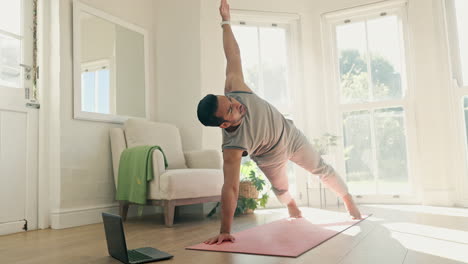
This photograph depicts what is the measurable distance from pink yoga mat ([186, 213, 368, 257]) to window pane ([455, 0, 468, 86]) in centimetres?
237

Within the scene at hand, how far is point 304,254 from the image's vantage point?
182 centimetres

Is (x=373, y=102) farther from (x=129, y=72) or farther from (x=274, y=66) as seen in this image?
(x=129, y=72)

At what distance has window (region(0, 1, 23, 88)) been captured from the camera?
301cm

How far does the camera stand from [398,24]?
441 cm

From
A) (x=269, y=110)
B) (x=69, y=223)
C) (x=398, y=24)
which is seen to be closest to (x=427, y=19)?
(x=398, y=24)

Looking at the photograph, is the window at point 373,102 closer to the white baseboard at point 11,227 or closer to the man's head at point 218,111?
the man's head at point 218,111

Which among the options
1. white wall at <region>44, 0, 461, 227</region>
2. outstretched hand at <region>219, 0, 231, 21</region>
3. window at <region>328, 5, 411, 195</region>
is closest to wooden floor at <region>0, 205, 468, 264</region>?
white wall at <region>44, 0, 461, 227</region>

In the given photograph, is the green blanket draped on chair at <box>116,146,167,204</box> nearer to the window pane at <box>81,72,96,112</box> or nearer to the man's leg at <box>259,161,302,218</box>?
the window pane at <box>81,72,96,112</box>

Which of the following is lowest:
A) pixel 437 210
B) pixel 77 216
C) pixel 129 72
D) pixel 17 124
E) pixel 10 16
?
pixel 437 210

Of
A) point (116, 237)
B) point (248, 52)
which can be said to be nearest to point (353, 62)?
point (248, 52)

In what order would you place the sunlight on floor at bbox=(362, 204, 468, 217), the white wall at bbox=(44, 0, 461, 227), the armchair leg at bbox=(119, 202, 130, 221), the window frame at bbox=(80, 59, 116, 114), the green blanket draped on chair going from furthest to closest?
the white wall at bbox=(44, 0, 461, 227)
the window frame at bbox=(80, 59, 116, 114)
the armchair leg at bbox=(119, 202, 130, 221)
the sunlight on floor at bbox=(362, 204, 468, 217)
the green blanket draped on chair

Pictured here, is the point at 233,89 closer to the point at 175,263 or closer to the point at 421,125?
the point at 175,263

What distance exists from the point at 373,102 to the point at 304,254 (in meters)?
2.99

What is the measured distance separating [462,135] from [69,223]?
3901mm
